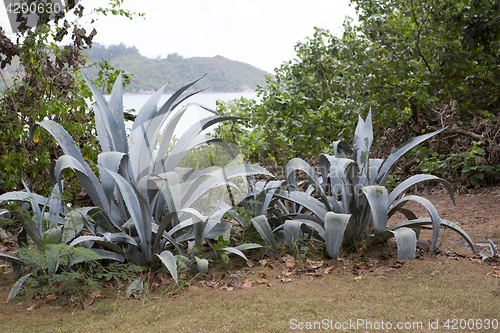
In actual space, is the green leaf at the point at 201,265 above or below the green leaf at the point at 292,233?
below

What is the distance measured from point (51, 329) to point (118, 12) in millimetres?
3197

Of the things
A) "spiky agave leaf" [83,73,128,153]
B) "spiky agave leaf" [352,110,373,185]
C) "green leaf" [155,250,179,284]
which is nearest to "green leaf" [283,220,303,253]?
"spiky agave leaf" [352,110,373,185]

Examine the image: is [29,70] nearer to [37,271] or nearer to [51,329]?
Result: [37,271]

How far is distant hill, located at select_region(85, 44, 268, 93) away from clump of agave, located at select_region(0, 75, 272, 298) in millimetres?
1087

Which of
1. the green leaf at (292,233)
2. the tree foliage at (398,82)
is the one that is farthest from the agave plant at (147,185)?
the tree foliage at (398,82)

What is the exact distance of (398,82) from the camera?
5.76 meters

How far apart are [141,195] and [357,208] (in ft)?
4.81

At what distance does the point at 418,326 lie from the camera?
5.56 feet

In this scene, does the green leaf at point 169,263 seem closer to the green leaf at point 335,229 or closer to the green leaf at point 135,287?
the green leaf at point 135,287

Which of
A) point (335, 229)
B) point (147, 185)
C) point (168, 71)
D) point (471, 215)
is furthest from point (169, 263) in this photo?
point (168, 71)

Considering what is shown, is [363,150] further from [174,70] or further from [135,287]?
[174,70]

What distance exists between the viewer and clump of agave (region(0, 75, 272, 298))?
233cm

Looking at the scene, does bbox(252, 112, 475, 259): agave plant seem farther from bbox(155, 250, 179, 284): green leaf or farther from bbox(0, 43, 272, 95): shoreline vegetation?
bbox(0, 43, 272, 95): shoreline vegetation

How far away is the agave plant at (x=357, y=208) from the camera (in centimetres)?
245
